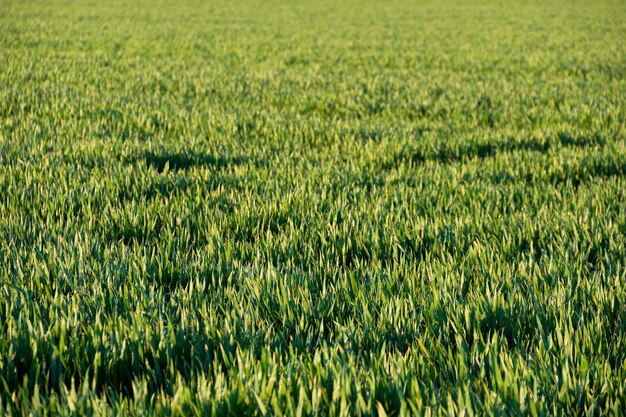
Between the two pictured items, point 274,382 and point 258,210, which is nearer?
point 274,382

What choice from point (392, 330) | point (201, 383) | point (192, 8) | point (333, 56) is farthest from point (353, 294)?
point (192, 8)

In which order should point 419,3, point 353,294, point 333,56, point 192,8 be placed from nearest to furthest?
1. point 353,294
2. point 333,56
3. point 192,8
4. point 419,3

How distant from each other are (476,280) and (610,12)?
30.2 meters

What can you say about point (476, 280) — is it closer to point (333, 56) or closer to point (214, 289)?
point (214, 289)

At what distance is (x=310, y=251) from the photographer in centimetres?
273

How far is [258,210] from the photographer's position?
3375 millimetres

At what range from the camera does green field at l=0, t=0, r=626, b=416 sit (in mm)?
1673

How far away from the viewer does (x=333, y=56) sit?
13531 millimetres

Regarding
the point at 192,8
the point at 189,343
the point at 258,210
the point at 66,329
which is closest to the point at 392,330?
the point at 189,343

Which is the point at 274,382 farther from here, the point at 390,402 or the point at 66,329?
the point at 66,329

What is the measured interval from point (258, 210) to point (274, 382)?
5.97 feet

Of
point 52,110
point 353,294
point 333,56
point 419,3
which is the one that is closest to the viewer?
point 353,294

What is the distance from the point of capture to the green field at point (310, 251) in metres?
1.67

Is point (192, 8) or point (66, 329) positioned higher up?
point (192, 8)
